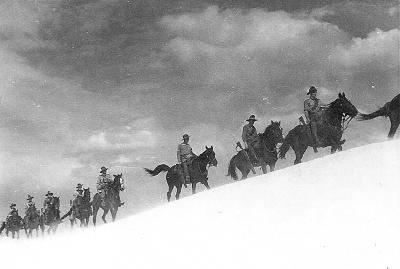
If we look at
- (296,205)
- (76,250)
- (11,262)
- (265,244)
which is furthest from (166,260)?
(11,262)

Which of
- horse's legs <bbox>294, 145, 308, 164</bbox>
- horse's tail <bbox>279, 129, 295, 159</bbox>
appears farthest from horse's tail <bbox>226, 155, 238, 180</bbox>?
horse's legs <bbox>294, 145, 308, 164</bbox>

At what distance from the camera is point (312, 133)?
1585 centimetres

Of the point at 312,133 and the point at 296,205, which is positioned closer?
the point at 296,205

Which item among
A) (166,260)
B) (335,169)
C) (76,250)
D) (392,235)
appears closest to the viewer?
(392,235)

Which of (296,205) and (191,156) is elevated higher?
(191,156)

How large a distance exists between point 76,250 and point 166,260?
4.06 meters

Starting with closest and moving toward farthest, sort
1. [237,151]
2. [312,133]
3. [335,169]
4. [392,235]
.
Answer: [392,235] < [335,169] < [312,133] < [237,151]

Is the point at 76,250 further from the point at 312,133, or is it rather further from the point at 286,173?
the point at 312,133

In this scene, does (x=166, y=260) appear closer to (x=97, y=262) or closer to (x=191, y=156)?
(x=97, y=262)

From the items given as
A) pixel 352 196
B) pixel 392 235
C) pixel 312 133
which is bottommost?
pixel 392 235

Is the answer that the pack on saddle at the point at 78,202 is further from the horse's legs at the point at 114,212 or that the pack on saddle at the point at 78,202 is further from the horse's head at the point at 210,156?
the horse's head at the point at 210,156

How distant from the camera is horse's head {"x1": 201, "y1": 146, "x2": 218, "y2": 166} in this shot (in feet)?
62.3

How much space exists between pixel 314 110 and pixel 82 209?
47.1ft

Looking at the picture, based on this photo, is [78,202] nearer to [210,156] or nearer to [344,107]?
[210,156]
